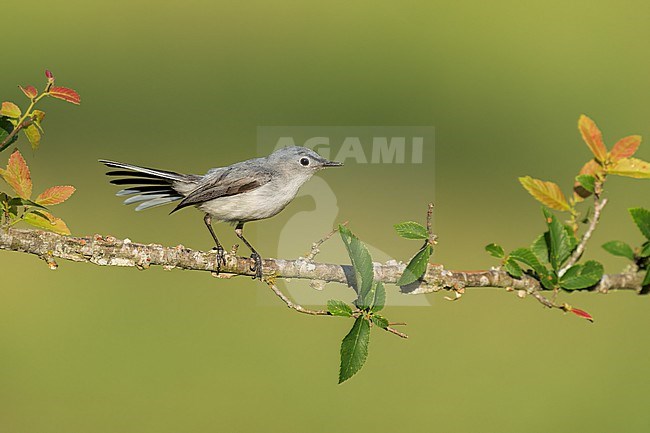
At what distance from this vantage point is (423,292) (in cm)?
62

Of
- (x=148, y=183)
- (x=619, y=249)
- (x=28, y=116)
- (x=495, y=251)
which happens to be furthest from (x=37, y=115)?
(x=619, y=249)

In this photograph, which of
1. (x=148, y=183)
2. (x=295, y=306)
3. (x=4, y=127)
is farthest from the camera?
(x=148, y=183)

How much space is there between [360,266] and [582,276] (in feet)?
0.66

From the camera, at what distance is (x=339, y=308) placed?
Result: 0.58 metres

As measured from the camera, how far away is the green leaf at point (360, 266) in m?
0.55

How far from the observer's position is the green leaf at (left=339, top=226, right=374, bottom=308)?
0.55 meters

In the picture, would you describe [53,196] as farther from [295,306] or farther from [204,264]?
[295,306]

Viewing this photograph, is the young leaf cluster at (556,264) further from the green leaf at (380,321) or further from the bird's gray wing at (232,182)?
the bird's gray wing at (232,182)

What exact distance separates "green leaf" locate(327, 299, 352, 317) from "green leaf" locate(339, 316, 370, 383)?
10 millimetres

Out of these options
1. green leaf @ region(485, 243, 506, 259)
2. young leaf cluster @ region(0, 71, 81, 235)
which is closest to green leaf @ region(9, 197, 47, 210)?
young leaf cluster @ region(0, 71, 81, 235)

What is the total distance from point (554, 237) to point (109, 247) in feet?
1.28

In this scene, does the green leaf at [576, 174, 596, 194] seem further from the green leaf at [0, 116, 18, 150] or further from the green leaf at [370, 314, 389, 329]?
the green leaf at [0, 116, 18, 150]

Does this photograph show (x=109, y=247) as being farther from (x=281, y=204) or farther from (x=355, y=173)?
(x=355, y=173)

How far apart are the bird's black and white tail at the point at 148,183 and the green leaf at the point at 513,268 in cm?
36
